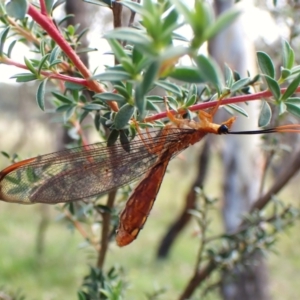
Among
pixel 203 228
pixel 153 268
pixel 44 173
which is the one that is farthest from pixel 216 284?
pixel 153 268

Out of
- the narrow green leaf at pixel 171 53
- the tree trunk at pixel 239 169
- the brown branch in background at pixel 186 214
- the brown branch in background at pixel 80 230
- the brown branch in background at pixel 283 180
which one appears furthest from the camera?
the brown branch in background at pixel 186 214

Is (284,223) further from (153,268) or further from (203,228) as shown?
(153,268)

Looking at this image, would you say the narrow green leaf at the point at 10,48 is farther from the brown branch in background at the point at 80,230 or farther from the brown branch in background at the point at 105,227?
the brown branch in background at the point at 80,230

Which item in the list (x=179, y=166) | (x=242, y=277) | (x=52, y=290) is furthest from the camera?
(x=179, y=166)

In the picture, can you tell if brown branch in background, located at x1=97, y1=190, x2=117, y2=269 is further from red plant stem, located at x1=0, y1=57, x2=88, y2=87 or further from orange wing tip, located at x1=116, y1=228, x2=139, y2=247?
red plant stem, located at x1=0, y1=57, x2=88, y2=87

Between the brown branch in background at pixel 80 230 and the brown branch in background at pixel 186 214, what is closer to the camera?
the brown branch in background at pixel 80 230

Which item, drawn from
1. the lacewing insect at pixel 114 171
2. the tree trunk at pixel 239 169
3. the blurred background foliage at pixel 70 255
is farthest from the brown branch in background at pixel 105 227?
the blurred background foliage at pixel 70 255
